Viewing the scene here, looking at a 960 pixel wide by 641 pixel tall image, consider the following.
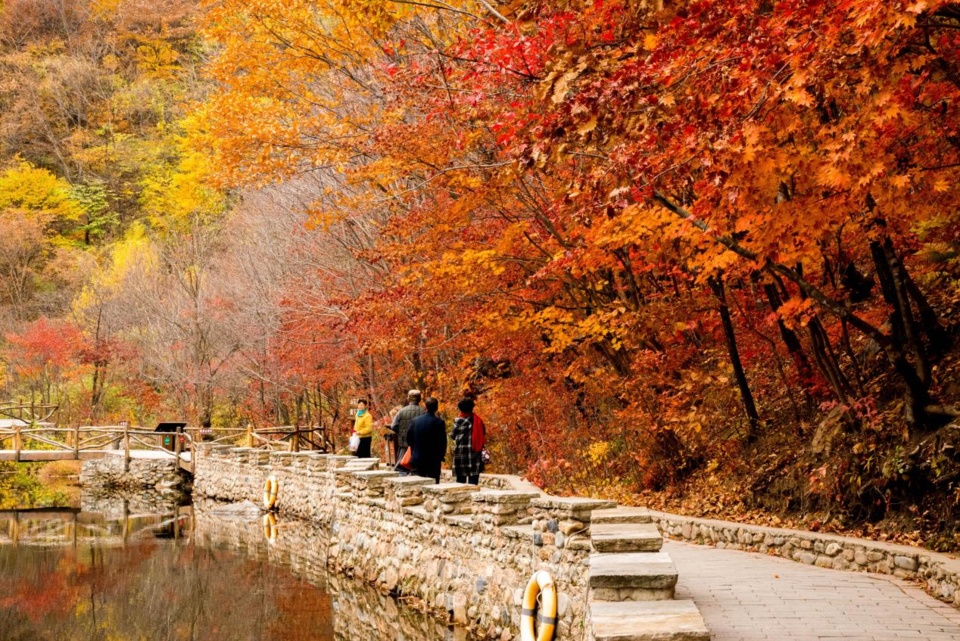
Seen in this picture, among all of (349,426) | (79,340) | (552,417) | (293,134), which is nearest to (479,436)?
(552,417)

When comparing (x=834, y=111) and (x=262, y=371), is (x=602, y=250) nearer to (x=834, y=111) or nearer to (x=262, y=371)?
(x=834, y=111)

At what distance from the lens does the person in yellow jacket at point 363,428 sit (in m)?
18.2

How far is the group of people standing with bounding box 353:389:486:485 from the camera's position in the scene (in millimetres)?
12769

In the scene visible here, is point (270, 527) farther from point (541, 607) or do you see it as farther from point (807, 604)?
point (807, 604)

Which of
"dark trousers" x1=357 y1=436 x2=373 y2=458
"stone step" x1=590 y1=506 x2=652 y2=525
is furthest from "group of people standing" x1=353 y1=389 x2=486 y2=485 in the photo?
"stone step" x1=590 y1=506 x2=652 y2=525

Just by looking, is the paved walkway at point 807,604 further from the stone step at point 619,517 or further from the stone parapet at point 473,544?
the stone parapet at point 473,544

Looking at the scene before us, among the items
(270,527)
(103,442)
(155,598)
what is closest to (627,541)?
(155,598)

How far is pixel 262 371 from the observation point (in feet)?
94.7

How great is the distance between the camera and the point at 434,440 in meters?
12.9

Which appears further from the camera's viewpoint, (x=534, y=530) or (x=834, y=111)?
(x=834, y=111)

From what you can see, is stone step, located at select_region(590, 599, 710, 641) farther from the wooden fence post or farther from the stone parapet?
the wooden fence post

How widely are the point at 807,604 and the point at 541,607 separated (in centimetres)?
221

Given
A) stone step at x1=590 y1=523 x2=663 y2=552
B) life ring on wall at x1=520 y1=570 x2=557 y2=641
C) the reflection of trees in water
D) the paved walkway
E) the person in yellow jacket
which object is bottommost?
the reflection of trees in water

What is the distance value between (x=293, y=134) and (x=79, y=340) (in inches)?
968
